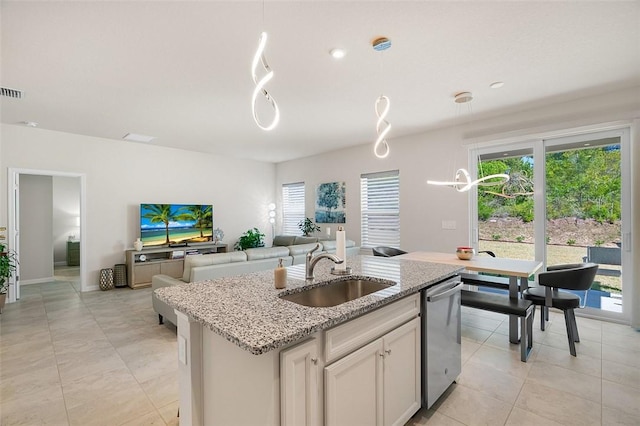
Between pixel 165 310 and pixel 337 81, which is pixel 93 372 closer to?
pixel 165 310

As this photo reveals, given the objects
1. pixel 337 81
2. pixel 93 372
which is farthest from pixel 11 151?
pixel 337 81

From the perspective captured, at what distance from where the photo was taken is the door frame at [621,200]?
3.41 m

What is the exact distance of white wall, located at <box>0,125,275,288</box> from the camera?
4.63 metres

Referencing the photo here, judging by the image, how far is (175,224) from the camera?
587 cm

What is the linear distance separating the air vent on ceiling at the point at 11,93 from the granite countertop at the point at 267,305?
3.27 m

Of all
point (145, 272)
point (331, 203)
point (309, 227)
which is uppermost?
point (331, 203)

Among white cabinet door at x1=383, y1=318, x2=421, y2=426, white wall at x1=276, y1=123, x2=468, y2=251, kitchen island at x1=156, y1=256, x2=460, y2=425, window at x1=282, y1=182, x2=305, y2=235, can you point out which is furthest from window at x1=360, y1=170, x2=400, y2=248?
kitchen island at x1=156, y1=256, x2=460, y2=425

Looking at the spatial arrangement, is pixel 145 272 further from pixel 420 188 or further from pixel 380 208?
pixel 420 188

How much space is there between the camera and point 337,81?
3.03 metres

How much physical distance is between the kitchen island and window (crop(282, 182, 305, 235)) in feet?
18.0

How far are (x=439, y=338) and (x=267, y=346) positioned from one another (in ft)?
4.80

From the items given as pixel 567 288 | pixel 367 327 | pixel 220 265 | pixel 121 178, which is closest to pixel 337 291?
pixel 367 327

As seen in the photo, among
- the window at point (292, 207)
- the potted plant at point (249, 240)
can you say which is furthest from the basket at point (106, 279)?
the window at point (292, 207)

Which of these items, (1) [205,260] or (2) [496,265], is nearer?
(2) [496,265]
